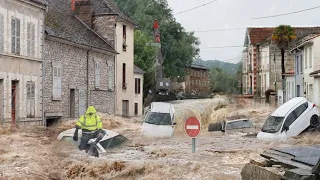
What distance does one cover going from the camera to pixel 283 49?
62.1 meters

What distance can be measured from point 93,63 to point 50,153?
20143 mm

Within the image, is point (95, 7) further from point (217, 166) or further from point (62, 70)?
point (217, 166)

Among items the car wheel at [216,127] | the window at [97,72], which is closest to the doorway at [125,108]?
the window at [97,72]

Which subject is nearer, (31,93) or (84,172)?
(84,172)

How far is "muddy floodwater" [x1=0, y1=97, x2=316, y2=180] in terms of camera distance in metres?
16.7

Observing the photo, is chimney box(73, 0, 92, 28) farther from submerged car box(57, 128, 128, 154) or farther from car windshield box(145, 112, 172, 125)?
submerged car box(57, 128, 128, 154)

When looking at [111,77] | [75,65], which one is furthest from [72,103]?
[111,77]

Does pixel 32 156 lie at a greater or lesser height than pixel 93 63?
lesser

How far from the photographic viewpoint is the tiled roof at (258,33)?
254ft

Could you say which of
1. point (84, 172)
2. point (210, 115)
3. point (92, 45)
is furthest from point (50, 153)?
point (210, 115)

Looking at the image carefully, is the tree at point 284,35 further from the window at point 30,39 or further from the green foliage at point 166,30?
the window at point 30,39

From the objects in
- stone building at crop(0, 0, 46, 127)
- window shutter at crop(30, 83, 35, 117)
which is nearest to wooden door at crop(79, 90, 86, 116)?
stone building at crop(0, 0, 46, 127)

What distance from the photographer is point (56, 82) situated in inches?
1400

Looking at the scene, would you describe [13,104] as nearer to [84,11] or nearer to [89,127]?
[89,127]
